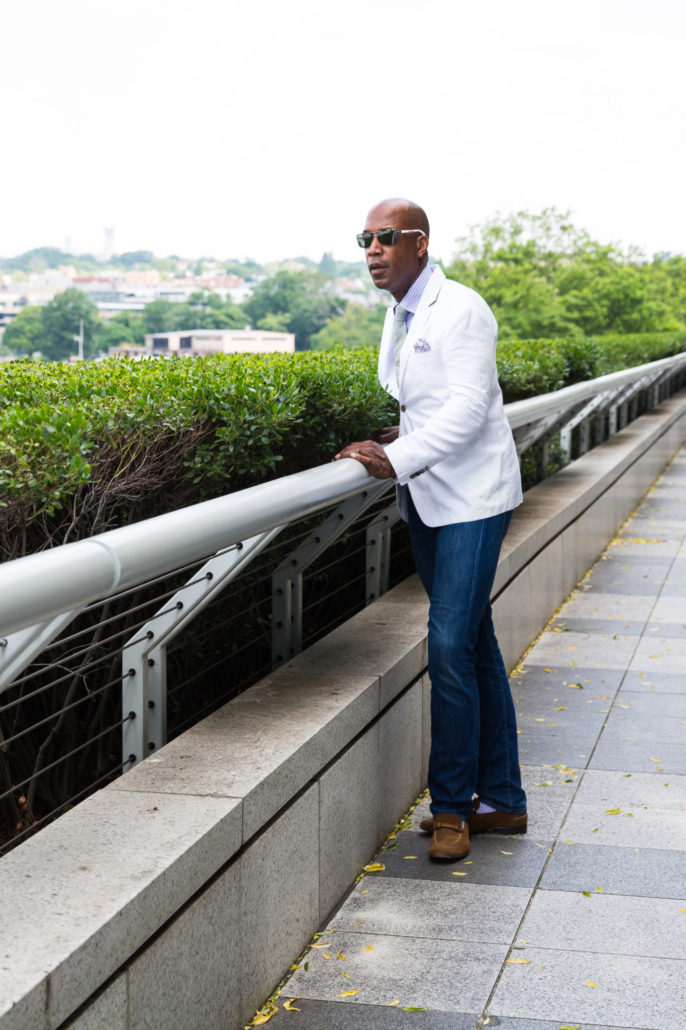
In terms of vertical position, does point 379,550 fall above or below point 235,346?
below

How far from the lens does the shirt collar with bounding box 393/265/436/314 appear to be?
12.3 ft

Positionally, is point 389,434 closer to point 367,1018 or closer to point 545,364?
point 367,1018

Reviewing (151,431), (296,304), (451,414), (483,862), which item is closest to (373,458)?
(451,414)

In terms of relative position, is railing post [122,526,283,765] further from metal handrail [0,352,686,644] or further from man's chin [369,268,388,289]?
man's chin [369,268,388,289]

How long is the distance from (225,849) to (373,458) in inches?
51.6

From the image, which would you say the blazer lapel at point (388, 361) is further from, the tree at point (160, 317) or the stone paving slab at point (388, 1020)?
the tree at point (160, 317)

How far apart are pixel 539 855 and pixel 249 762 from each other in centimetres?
137

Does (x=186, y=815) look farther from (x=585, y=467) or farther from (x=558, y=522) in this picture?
(x=585, y=467)

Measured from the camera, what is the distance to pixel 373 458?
11.9 feet

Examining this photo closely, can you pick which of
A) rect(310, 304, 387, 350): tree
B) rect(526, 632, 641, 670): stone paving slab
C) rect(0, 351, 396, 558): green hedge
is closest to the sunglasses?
rect(0, 351, 396, 558): green hedge

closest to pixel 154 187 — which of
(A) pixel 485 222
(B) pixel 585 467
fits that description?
(A) pixel 485 222

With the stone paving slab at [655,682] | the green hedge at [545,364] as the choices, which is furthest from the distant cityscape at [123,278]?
the stone paving slab at [655,682]

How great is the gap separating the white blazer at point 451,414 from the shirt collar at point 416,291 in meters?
0.03

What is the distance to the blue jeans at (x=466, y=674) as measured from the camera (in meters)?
3.82
